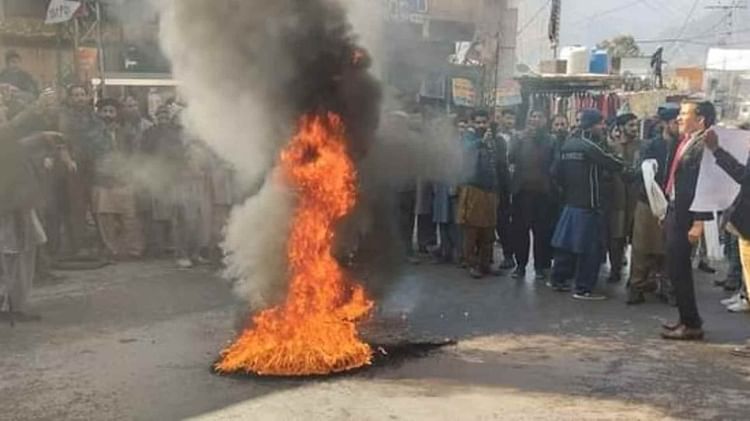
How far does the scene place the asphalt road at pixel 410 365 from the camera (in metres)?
5.35

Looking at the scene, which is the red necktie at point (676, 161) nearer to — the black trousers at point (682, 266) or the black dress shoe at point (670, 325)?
the black trousers at point (682, 266)

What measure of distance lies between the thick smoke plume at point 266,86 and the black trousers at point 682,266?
8.22ft

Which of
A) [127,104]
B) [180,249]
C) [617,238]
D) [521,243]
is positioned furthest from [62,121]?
[617,238]

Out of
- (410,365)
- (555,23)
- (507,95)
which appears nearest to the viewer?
(410,365)

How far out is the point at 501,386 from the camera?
5.80 metres

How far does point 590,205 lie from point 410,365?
3482 mm

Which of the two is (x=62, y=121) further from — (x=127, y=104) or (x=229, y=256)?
(x=229, y=256)

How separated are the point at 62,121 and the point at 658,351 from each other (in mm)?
6946

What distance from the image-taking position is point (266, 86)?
626 centimetres

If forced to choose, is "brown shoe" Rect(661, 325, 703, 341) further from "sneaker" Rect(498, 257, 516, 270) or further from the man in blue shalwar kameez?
"sneaker" Rect(498, 257, 516, 270)

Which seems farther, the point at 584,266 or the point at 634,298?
the point at 584,266

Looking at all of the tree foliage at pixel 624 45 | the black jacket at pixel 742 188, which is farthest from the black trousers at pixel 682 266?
the tree foliage at pixel 624 45

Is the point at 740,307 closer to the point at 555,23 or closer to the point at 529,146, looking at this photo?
the point at 529,146

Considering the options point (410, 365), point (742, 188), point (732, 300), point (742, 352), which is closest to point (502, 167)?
point (732, 300)
